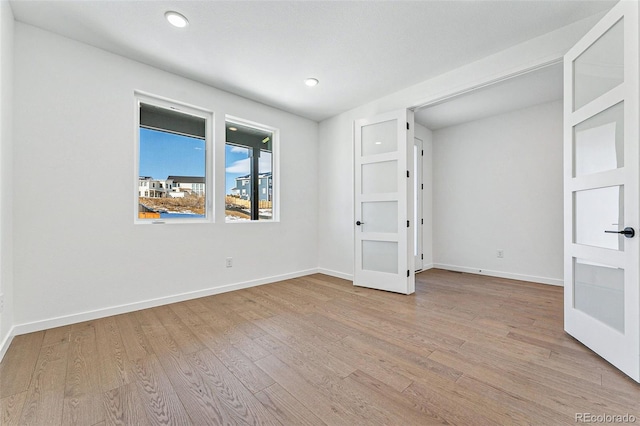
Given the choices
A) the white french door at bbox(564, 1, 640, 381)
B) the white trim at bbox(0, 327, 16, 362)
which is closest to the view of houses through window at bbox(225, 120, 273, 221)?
the white trim at bbox(0, 327, 16, 362)

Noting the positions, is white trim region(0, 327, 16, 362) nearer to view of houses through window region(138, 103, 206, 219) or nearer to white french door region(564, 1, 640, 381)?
view of houses through window region(138, 103, 206, 219)

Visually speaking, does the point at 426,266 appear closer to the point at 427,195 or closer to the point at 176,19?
the point at 427,195

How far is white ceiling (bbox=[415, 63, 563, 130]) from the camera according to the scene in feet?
10.6

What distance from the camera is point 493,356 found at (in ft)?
6.34

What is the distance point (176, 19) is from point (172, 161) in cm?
156

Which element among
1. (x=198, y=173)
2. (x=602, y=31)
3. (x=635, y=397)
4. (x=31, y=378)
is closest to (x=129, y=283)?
(x=31, y=378)

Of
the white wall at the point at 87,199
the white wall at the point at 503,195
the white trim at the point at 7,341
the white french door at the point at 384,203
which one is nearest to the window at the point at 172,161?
the white wall at the point at 87,199

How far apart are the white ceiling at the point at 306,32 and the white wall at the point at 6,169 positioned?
0.31 metres

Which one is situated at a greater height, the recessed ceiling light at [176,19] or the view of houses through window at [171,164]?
the recessed ceiling light at [176,19]

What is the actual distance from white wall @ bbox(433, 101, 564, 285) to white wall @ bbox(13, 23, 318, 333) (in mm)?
4063

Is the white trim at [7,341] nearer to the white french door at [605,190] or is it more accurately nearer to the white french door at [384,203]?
the white french door at [384,203]

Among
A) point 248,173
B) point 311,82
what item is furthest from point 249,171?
point 311,82

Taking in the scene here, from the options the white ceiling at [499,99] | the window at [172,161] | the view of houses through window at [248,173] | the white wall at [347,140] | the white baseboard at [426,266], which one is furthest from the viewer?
the white baseboard at [426,266]

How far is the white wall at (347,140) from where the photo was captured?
9.23 feet
